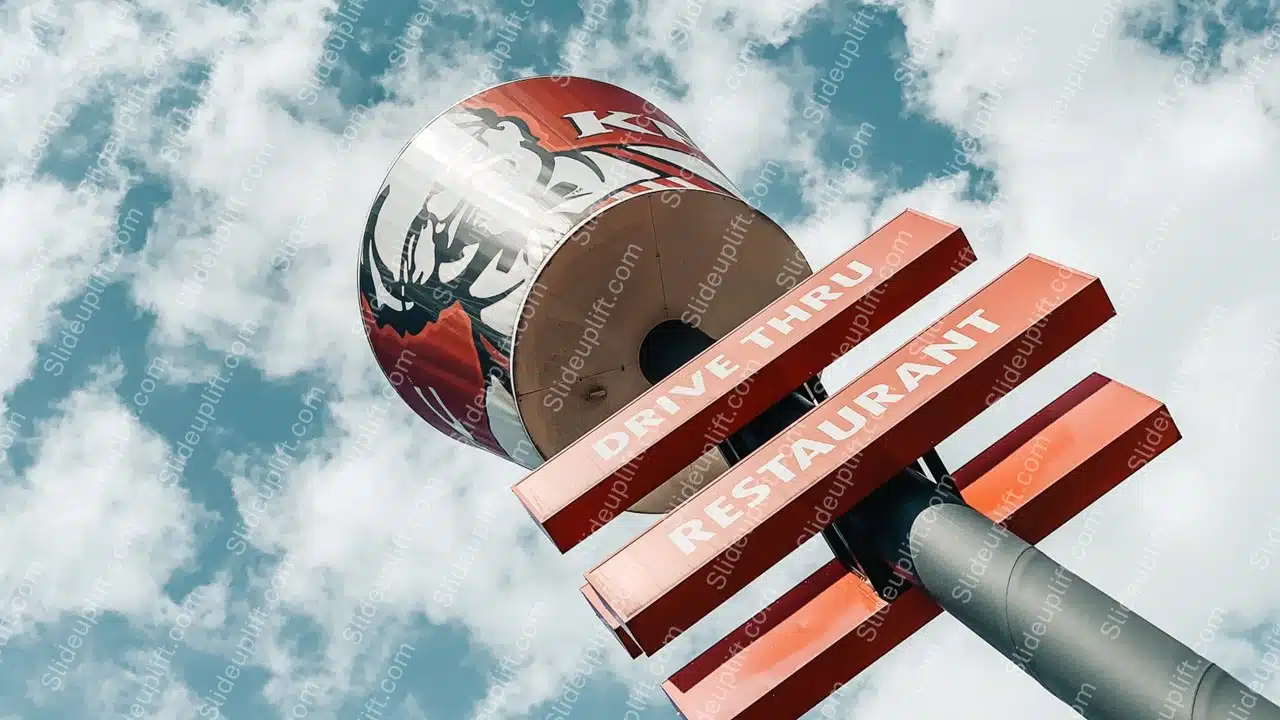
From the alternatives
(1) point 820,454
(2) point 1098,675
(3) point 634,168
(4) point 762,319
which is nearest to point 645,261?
(3) point 634,168

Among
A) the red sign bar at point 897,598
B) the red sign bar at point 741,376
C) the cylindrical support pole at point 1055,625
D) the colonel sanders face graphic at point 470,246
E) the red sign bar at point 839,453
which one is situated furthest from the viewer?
the colonel sanders face graphic at point 470,246

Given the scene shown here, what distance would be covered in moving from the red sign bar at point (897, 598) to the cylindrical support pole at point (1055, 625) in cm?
48

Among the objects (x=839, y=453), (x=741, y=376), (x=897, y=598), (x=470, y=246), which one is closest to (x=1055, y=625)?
(x=897, y=598)

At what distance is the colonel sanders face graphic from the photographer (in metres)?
9.43

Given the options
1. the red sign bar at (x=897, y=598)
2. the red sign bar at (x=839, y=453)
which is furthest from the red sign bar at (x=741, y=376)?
the red sign bar at (x=897, y=598)

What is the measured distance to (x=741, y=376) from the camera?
776 cm

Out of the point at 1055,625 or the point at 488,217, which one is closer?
the point at 1055,625

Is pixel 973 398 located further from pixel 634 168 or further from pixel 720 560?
pixel 634 168

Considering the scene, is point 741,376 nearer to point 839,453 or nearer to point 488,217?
point 839,453

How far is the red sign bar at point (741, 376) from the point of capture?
24.8 ft

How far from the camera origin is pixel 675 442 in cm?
767

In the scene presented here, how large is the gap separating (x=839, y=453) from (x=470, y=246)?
422 centimetres

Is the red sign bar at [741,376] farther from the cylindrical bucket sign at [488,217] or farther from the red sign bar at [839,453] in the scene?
the cylindrical bucket sign at [488,217]

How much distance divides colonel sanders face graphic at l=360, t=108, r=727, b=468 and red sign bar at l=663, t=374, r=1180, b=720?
3308 mm
